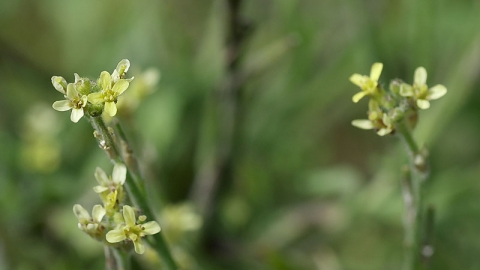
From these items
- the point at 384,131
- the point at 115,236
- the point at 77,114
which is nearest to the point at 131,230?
the point at 115,236

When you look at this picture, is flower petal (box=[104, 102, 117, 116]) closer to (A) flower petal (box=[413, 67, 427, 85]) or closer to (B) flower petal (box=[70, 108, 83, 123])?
(B) flower petal (box=[70, 108, 83, 123])

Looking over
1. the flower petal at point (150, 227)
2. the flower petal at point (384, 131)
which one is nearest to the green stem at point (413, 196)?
the flower petal at point (384, 131)

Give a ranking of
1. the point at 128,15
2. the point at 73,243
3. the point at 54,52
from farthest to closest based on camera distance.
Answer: the point at 54,52 → the point at 128,15 → the point at 73,243

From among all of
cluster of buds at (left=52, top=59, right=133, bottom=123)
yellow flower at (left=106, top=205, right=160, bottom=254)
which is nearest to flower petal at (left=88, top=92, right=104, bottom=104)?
cluster of buds at (left=52, top=59, right=133, bottom=123)

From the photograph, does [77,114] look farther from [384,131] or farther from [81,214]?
[384,131]

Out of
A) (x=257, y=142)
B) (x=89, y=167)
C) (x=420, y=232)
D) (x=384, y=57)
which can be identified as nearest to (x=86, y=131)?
(x=89, y=167)

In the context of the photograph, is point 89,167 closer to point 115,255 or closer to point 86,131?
point 86,131
